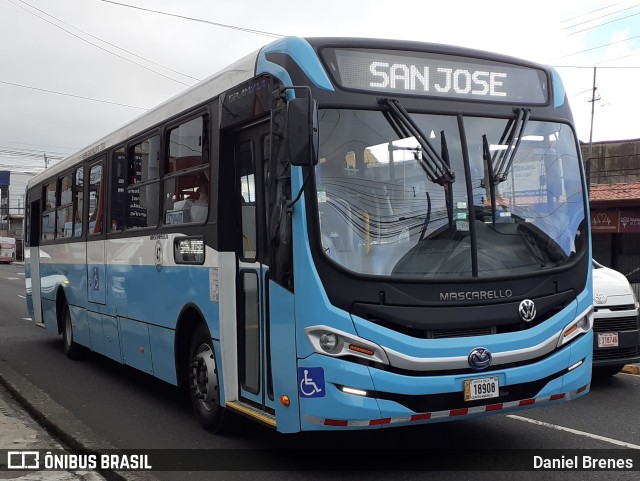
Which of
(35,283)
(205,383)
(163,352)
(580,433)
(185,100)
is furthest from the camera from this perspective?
(35,283)

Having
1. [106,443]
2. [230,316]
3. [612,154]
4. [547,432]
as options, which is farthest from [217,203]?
[612,154]

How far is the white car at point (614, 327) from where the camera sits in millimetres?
8742

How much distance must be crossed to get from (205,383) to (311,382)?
6.84ft

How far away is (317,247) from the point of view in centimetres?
534

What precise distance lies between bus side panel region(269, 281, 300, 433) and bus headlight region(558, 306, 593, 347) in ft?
6.73

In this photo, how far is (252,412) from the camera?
19.7 ft

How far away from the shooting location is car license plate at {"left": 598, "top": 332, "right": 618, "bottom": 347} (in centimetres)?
872

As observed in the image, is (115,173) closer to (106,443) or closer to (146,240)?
(146,240)

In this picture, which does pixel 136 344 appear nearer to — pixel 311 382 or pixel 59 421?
pixel 59 421

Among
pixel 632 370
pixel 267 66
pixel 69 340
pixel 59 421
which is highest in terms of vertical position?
pixel 267 66

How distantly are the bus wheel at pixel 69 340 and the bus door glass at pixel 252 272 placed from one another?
6.38 m

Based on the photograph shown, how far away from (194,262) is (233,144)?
4.05ft

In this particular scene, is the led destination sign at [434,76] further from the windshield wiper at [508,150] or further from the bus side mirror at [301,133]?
the bus side mirror at [301,133]

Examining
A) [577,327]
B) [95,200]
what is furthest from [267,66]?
[95,200]
